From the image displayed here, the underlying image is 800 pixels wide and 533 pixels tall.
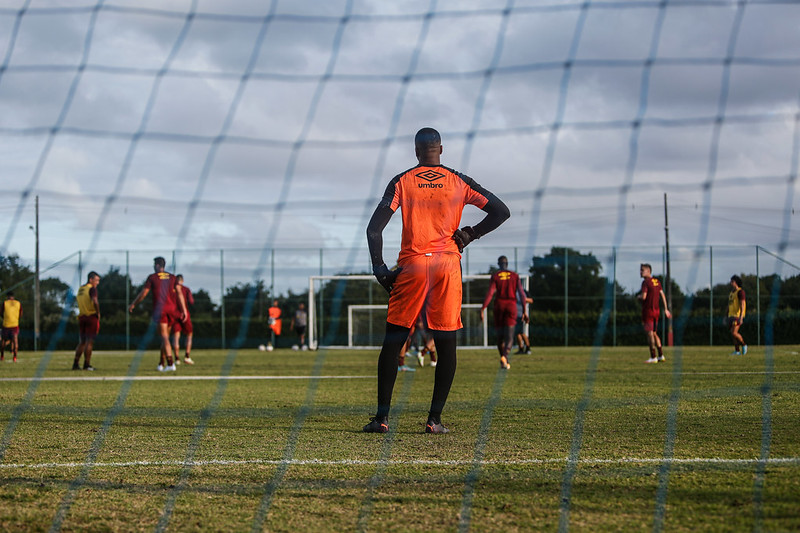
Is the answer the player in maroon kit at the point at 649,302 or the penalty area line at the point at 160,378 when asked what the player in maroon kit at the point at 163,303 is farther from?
the player in maroon kit at the point at 649,302

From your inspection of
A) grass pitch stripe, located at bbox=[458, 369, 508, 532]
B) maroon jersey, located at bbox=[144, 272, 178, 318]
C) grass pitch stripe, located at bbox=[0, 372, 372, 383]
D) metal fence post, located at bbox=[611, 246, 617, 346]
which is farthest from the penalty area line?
metal fence post, located at bbox=[611, 246, 617, 346]

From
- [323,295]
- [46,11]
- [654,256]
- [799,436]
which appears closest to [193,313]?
[323,295]

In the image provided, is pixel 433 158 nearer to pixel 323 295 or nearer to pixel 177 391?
pixel 177 391

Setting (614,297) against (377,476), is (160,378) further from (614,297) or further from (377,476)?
(614,297)

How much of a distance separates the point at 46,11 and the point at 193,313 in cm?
2718

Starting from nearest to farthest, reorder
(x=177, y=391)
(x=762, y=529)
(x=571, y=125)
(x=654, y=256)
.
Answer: (x=762, y=529) → (x=571, y=125) → (x=177, y=391) → (x=654, y=256)

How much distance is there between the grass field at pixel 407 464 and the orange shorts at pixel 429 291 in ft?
2.36

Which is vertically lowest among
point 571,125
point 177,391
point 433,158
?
point 177,391

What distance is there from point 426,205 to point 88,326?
402 inches

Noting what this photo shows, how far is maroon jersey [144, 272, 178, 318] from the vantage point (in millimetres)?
13961

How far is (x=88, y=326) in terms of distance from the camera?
46.1 feet

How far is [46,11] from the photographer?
6.53m

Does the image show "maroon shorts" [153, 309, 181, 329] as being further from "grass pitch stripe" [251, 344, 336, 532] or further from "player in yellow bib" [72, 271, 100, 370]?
"grass pitch stripe" [251, 344, 336, 532]

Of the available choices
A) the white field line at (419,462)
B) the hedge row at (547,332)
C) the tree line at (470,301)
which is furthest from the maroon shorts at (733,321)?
the white field line at (419,462)
